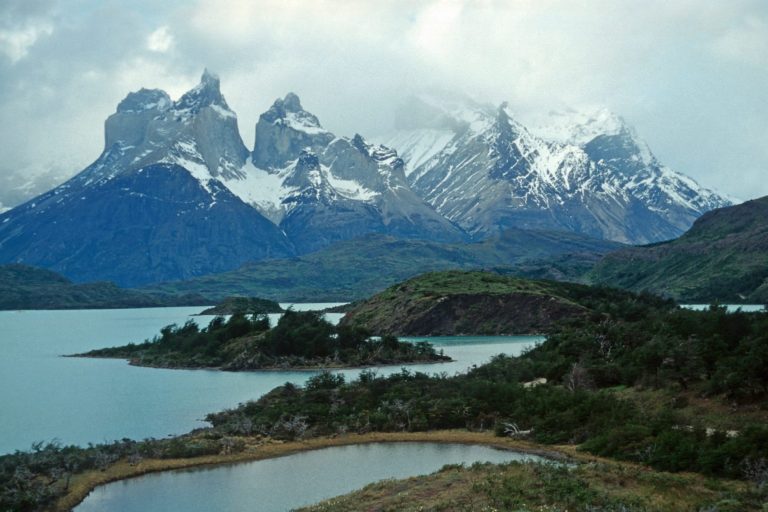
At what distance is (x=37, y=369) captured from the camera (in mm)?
138750

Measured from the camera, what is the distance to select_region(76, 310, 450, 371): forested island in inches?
5354

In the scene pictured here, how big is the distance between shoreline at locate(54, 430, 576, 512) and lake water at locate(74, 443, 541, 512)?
1.01 metres

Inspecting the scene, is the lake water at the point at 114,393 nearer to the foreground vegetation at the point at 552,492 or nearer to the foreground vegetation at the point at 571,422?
the foreground vegetation at the point at 571,422

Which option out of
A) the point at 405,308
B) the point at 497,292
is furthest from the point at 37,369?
the point at 497,292

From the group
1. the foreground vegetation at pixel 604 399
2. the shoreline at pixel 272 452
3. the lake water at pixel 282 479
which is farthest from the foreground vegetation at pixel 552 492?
the shoreline at pixel 272 452

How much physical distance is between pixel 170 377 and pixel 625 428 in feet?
274

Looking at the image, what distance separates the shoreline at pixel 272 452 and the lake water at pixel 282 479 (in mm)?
1006

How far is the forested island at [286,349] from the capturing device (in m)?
136

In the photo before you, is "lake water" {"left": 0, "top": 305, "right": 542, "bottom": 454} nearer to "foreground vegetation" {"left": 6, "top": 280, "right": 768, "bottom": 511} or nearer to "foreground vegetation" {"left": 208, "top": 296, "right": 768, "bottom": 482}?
"foreground vegetation" {"left": 6, "top": 280, "right": 768, "bottom": 511}

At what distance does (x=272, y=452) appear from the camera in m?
69.3

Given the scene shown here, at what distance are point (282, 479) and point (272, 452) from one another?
1008 cm

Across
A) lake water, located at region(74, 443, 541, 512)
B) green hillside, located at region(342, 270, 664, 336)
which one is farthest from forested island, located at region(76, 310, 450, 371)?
lake water, located at region(74, 443, 541, 512)

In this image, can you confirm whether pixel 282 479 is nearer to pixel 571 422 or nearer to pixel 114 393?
pixel 571 422

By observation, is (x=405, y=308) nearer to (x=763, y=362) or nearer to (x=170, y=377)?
(x=170, y=377)
